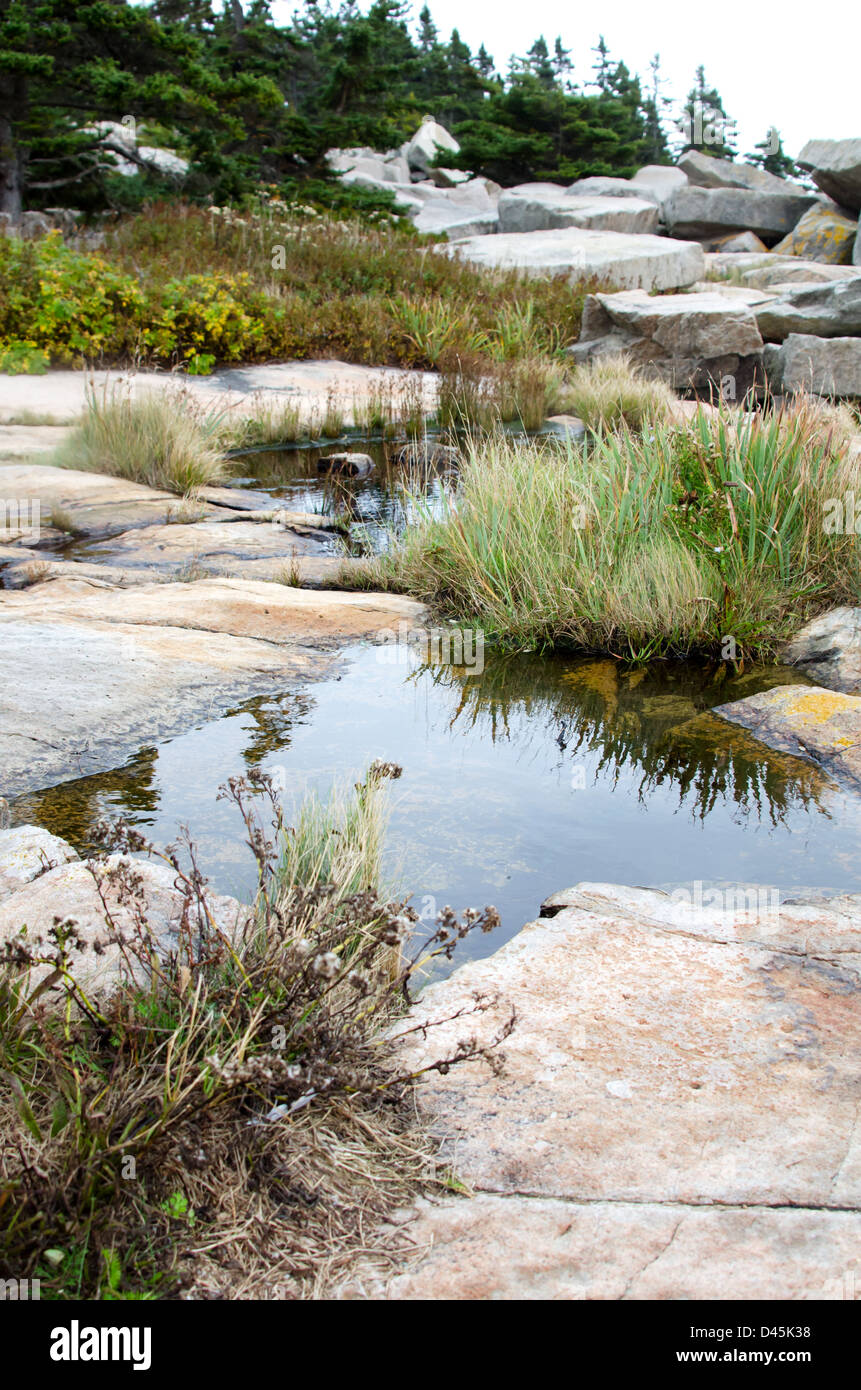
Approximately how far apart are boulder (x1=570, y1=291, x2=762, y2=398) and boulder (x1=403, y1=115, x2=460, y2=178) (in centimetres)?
2612

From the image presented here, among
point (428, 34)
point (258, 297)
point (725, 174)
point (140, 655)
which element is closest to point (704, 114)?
point (725, 174)

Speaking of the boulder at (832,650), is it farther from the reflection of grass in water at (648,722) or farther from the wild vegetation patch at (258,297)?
the wild vegetation patch at (258,297)

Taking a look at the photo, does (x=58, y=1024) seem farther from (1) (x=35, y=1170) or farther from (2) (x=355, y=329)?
→ (2) (x=355, y=329)

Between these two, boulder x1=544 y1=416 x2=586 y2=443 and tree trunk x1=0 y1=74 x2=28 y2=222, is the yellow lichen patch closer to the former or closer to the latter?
boulder x1=544 y1=416 x2=586 y2=443

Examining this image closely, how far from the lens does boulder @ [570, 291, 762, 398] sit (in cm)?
1255

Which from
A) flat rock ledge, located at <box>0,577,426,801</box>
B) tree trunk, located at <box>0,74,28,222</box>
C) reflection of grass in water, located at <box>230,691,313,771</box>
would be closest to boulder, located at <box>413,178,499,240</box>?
tree trunk, located at <box>0,74,28,222</box>

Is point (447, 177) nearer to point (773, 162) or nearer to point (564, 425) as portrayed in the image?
point (773, 162)

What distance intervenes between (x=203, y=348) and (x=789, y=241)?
17246 millimetres

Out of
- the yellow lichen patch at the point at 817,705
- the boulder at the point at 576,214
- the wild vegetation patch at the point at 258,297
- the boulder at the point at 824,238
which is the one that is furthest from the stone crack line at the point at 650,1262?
the boulder at the point at 576,214

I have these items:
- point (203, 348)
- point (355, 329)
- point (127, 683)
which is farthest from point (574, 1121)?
point (355, 329)

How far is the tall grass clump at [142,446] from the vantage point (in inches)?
321

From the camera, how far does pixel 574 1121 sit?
1987mm

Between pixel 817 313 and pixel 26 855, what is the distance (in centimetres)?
1316

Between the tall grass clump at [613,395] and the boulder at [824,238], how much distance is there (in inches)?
534
